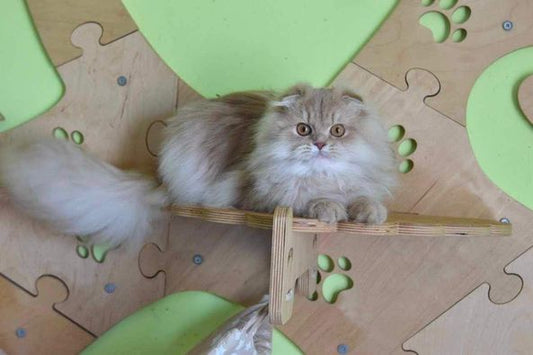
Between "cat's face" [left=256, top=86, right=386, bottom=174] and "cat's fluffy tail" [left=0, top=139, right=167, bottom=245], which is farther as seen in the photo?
"cat's fluffy tail" [left=0, top=139, right=167, bottom=245]

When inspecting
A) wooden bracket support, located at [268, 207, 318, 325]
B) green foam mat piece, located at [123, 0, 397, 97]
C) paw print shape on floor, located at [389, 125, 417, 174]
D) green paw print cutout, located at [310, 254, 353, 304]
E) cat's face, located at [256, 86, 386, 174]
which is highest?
green foam mat piece, located at [123, 0, 397, 97]

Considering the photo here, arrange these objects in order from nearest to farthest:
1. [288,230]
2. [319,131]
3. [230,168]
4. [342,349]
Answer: [288,230] → [319,131] → [230,168] → [342,349]

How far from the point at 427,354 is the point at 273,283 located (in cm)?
53

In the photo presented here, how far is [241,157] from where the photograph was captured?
1172 millimetres

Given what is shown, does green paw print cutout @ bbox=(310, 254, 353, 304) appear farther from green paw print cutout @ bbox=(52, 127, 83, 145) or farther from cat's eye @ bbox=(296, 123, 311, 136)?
green paw print cutout @ bbox=(52, 127, 83, 145)

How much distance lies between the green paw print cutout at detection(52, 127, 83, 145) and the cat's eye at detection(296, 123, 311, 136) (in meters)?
0.56

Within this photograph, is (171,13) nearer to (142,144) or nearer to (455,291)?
(142,144)

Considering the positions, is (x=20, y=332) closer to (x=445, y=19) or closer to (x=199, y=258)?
(x=199, y=258)

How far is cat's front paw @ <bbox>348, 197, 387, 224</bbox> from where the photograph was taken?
3.05 feet

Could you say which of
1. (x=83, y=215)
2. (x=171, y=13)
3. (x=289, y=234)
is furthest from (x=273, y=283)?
(x=171, y=13)

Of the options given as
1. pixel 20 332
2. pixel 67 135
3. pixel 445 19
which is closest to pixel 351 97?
pixel 445 19

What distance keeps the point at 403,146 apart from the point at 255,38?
0.41 m

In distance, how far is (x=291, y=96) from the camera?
3.56ft

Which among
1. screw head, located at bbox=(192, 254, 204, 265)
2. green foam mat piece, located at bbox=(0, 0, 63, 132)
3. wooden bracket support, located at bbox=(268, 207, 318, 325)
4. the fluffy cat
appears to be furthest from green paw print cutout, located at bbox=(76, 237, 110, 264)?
wooden bracket support, located at bbox=(268, 207, 318, 325)
